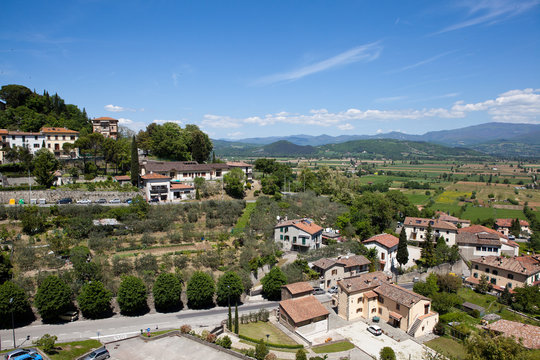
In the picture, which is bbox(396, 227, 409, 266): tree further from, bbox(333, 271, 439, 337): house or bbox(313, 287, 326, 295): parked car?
bbox(313, 287, 326, 295): parked car

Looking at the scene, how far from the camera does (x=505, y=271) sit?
4709 centimetres

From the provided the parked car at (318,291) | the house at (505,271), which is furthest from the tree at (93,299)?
the house at (505,271)

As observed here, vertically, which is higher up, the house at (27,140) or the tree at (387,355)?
the house at (27,140)

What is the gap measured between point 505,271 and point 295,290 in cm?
3246

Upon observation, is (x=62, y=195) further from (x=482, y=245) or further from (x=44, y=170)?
(x=482, y=245)

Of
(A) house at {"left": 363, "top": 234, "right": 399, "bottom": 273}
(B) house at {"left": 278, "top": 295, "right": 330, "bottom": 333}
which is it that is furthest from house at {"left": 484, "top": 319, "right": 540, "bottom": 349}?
(B) house at {"left": 278, "top": 295, "right": 330, "bottom": 333}

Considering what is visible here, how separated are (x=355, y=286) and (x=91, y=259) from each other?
29999mm

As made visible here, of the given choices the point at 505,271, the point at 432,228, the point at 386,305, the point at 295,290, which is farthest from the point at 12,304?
the point at 432,228

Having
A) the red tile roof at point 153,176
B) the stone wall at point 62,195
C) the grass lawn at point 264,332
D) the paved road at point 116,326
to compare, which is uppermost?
A: the red tile roof at point 153,176

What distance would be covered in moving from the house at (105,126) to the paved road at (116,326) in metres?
52.8

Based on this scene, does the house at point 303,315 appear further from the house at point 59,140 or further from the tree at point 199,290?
the house at point 59,140

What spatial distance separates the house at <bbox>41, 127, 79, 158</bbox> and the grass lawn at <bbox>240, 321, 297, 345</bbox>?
49.1m

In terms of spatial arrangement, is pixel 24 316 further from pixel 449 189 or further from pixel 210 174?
pixel 449 189

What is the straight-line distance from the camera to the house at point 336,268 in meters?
41.9
